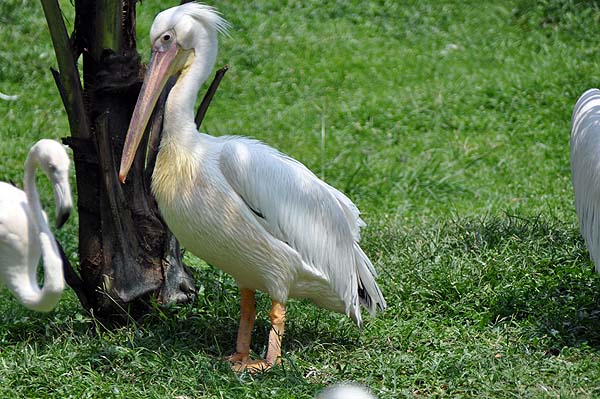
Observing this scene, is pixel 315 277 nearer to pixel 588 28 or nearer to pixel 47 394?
pixel 47 394

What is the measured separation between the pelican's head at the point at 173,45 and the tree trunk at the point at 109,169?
174 mm

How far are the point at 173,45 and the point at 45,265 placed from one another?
1.19 m

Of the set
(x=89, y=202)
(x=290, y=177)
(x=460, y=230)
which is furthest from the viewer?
(x=460, y=230)

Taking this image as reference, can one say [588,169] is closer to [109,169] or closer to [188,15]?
[188,15]

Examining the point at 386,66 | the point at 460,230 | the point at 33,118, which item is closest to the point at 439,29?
the point at 386,66

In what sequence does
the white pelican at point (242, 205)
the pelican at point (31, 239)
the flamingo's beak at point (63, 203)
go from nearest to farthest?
the flamingo's beak at point (63, 203) → the pelican at point (31, 239) → the white pelican at point (242, 205)

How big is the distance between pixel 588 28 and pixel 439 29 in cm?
145

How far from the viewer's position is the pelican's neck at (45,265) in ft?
12.7

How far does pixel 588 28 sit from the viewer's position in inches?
383

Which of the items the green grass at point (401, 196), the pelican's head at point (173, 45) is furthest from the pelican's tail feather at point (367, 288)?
the pelican's head at point (173, 45)

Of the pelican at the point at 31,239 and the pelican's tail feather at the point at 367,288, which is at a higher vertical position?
the pelican at the point at 31,239

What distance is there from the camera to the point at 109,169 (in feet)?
14.5

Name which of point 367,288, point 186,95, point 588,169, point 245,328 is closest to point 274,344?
point 245,328

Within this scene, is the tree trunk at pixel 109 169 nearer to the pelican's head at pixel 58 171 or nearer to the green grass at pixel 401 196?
the green grass at pixel 401 196
